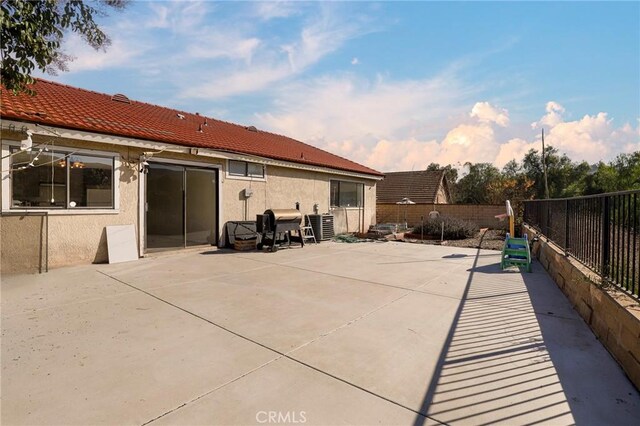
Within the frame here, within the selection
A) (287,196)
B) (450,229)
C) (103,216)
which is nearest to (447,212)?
(450,229)

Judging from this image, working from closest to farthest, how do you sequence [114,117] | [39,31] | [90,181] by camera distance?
[39,31]
[90,181]
[114,117]

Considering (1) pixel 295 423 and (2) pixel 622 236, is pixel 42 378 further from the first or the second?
(2) pixel 622 236

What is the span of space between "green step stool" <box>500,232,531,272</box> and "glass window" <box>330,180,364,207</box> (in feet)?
28.2

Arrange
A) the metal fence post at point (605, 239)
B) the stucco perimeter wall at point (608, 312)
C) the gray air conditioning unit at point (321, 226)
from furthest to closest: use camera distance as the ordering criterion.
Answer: the gray air conditioning unit at point (321, 226) → the metal fence post at point (605, 239) → the stucco perimeter wall at point (608, 312)

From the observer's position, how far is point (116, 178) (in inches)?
325

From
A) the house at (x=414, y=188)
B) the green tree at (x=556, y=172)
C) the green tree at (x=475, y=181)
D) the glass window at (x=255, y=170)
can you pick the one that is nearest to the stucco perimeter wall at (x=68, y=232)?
the glass window at (x=255, y=170)

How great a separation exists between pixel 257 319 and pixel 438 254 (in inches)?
280

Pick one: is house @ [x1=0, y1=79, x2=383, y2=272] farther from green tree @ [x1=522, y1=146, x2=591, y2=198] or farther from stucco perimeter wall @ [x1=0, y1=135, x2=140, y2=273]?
green tree @ [x1=522, y1=146, x2=591, y2=198]

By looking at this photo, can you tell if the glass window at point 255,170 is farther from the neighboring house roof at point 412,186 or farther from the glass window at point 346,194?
the neighboring house roof at point 412,186

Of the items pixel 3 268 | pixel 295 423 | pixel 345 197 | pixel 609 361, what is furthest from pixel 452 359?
pixel 345 197

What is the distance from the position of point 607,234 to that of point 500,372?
90.5 inches

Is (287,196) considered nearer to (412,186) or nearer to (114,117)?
(114,117)

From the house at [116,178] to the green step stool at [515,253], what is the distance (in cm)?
760

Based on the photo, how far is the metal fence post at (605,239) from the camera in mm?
3896
